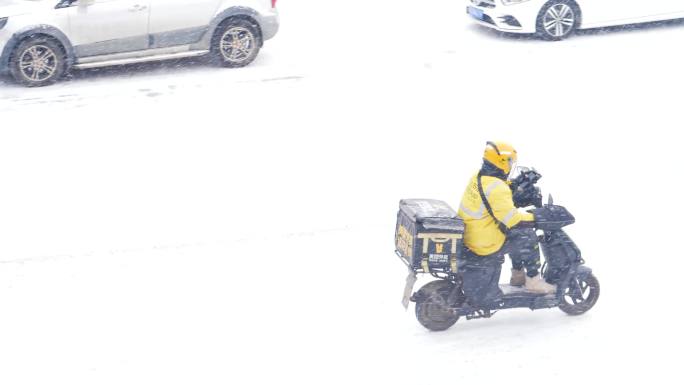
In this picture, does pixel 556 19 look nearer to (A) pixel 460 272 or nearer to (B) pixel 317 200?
(B) pixel 317 200

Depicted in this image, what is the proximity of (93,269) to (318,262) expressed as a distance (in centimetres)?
209

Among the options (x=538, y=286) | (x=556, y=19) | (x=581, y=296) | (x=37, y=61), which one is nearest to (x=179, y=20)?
(x=37, y=61)

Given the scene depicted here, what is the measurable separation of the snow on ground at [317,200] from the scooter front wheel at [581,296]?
10 cm

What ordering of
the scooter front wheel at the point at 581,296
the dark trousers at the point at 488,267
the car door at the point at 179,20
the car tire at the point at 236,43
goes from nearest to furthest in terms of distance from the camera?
1. the dark trousers at the point at 488,267
2. the scooter front wheel at the point at 581,296
3. the car door at the point at 179,20
4. the car tire at the point at 236,43

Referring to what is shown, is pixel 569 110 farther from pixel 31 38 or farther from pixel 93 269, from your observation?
pixel 31 38

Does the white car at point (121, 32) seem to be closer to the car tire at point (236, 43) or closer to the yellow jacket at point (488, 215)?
the car tire at point (236, 43)

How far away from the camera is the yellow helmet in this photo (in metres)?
7.28

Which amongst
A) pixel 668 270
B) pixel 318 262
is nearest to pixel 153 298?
pixel 318 262

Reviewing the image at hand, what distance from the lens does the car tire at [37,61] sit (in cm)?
1323

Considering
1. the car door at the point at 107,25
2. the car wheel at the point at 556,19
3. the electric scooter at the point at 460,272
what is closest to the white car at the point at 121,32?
the car door at the point at 107,25

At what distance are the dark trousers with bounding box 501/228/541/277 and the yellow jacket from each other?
0.26ft

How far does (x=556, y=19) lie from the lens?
1509 cm

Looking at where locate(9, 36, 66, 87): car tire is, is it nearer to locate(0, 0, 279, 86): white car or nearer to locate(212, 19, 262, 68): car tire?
locate(0, 0, 279, 86): white car

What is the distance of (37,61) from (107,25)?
1.09 metres
